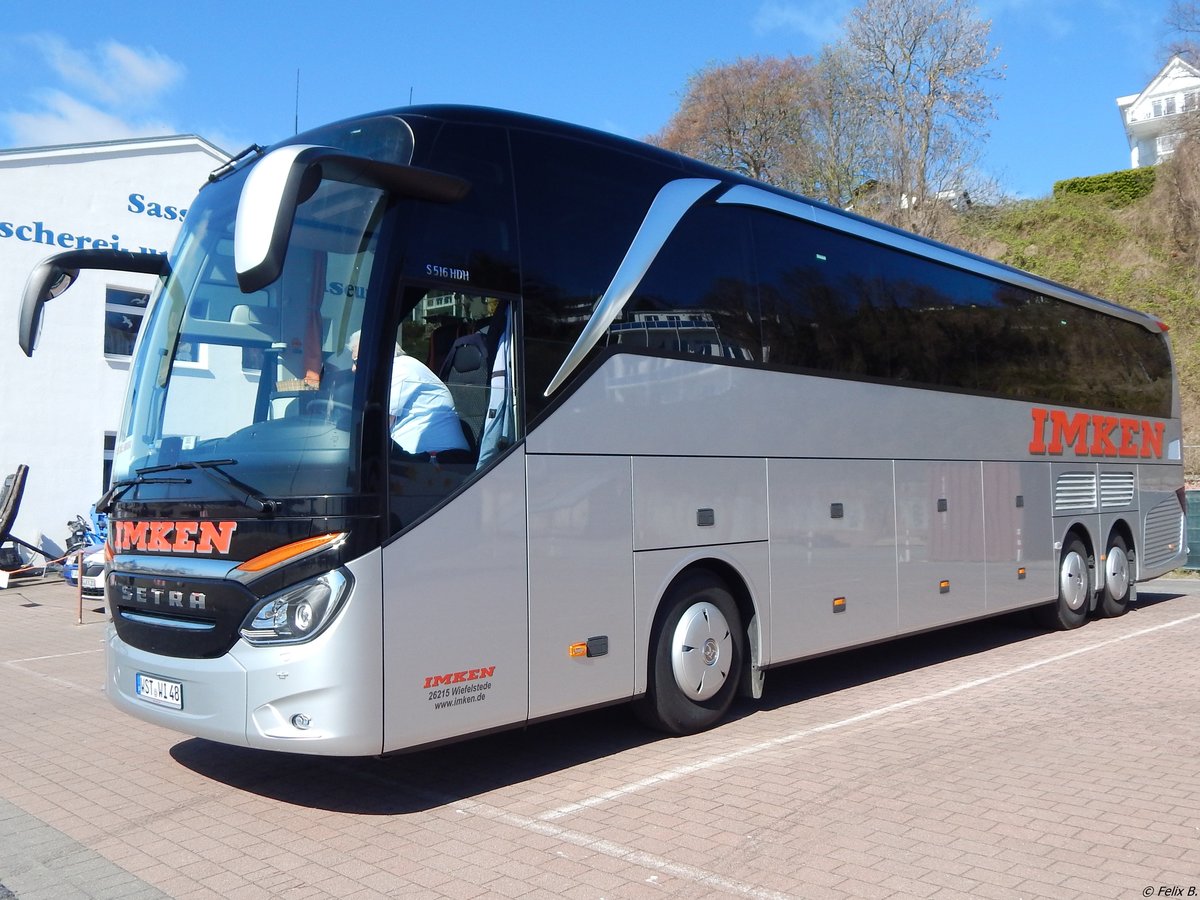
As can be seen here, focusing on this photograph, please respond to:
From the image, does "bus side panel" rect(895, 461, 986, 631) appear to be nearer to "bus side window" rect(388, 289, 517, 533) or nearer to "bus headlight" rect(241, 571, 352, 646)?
"bus side window" rect(388, 289, 517, 533)

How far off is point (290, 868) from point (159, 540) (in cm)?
196

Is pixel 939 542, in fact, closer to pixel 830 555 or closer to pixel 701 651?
pixel 830 555

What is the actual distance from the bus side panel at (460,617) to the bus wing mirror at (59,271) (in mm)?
2501

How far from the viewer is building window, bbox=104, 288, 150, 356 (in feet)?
68.3

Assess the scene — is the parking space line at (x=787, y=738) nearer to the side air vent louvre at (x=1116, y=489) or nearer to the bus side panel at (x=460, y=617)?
the bus side panel at (x=460, y=617)

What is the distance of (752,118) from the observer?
43938 millimetres

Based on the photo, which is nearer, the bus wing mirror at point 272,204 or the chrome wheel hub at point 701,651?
the bus wing mirror at point 272,204

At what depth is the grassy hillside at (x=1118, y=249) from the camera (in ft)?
119

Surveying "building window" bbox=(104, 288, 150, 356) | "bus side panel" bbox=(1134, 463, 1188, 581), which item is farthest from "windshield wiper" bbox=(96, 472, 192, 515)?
"building window" bbox=(104, 288, 150, 356)

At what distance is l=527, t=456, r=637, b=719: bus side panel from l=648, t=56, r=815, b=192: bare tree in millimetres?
35793

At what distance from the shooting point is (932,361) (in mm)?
10148

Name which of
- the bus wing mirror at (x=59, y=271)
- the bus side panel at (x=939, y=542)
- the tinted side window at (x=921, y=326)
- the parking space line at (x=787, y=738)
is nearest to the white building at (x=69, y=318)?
the bus wing mirror at (x=59, y=271)

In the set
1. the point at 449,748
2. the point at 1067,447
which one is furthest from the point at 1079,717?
the point at 1067,447

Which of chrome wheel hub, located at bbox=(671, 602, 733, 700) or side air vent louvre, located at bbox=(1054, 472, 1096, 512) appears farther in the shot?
side air vent louvre, located at bbox=(1054, 472, 1096, 512)
